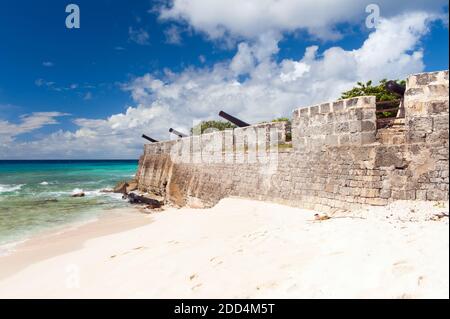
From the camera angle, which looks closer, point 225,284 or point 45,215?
point 225,284

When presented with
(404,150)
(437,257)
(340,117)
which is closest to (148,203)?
(340,117)

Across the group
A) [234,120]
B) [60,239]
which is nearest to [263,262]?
[60,239]

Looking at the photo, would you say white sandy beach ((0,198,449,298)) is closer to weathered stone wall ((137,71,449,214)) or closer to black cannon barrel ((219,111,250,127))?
weathered stone wall ((137,71,449,214))

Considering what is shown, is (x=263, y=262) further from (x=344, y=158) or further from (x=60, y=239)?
(x=60, y=239)

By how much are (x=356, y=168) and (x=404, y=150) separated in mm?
1154

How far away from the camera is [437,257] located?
3670mm

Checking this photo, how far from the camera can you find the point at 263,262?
15.8 ft

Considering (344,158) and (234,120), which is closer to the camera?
(344,158)

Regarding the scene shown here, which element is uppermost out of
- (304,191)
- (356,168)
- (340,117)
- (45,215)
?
(340,117)

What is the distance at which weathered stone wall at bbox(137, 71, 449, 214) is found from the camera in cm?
667

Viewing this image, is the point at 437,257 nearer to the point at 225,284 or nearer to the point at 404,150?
the point at 225,284

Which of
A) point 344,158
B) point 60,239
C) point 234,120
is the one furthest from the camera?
point 234,120

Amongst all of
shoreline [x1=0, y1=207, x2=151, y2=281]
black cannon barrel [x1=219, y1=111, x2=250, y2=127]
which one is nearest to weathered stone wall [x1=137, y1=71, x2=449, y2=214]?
black cannon barrel [x1=219, y1=111, x2=250, y2=127]

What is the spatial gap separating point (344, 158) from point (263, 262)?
14.5 feet
